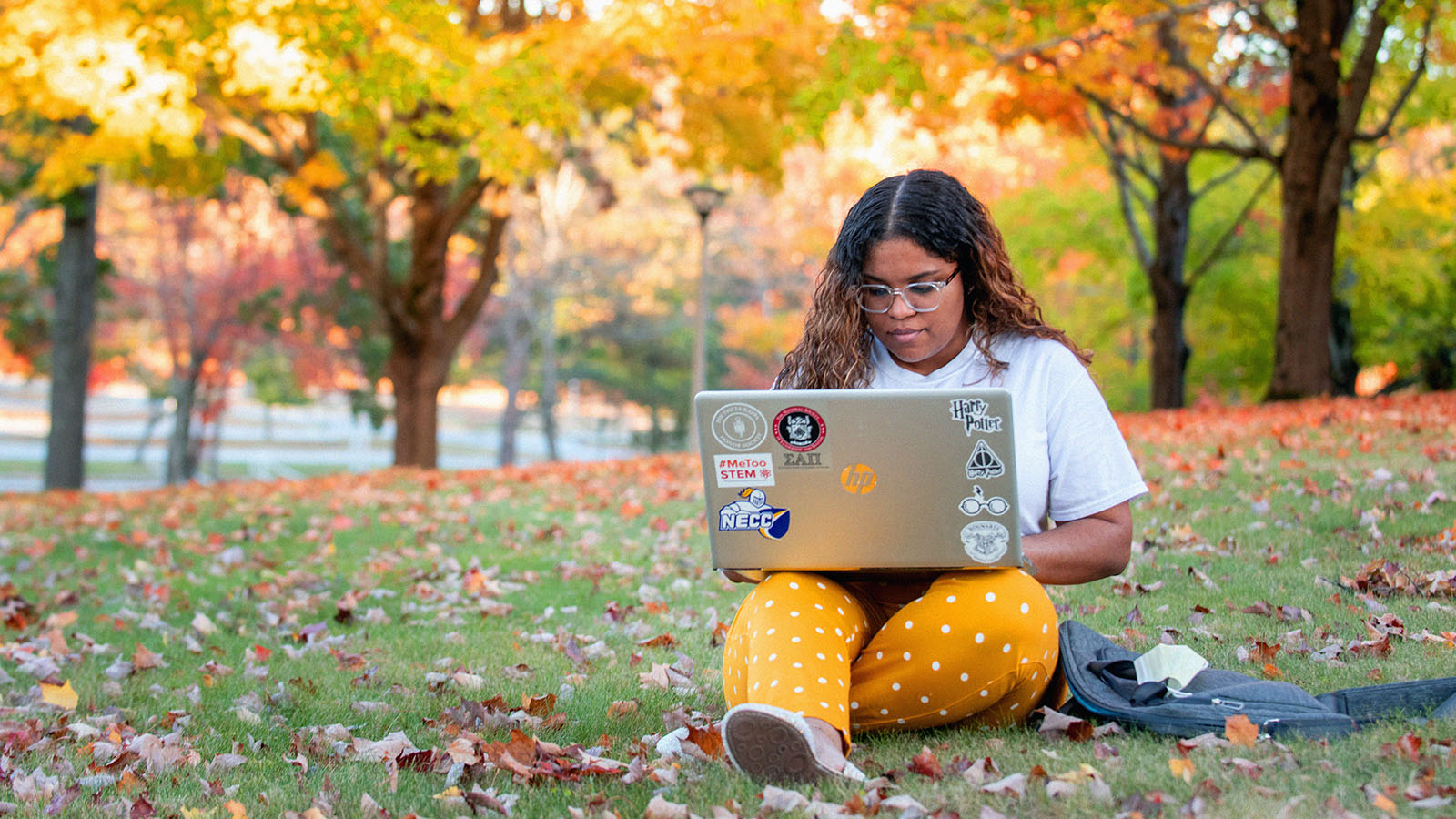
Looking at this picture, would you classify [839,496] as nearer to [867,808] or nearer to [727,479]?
[727,479]

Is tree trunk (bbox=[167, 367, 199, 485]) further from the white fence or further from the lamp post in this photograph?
the lamp post

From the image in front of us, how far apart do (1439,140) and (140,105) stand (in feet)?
99.5

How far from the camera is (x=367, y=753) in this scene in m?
3.46

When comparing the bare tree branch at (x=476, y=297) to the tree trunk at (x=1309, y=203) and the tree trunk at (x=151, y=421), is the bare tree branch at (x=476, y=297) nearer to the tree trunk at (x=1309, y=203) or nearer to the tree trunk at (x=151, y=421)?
the tree trunk at (x=1309, y=203)

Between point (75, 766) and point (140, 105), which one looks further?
point (140, 105)

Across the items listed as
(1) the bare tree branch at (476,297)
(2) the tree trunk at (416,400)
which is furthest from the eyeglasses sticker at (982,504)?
(2) the tree trunk at (416,400)

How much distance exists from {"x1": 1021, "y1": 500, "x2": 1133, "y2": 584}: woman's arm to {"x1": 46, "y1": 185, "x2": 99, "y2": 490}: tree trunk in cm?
1510

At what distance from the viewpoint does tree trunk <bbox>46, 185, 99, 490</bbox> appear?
15469 mm

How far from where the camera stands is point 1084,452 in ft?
10.3

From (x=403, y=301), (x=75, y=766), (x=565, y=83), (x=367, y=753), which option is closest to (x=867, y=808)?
(x=367, y=753)

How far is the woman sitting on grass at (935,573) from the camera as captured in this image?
2844 mm

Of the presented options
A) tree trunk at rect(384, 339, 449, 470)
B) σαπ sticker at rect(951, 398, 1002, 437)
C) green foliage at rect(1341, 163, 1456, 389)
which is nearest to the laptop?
σαπ sticker at rect(951, 398, 1002, 437)

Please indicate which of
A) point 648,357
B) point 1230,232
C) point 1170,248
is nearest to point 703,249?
point 1170,248

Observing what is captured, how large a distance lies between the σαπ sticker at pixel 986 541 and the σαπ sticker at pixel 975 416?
0.24 m
